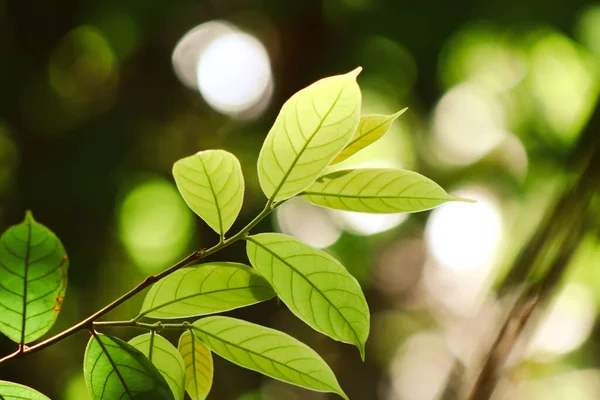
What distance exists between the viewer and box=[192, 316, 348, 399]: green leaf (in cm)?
35

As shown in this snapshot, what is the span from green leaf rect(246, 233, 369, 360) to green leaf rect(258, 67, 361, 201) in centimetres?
3

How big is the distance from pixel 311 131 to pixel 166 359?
158mm

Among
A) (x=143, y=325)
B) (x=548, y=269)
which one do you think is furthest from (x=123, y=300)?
(x=548, y=269)

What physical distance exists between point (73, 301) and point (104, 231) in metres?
0.18

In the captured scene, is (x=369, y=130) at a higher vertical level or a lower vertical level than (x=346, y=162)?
higher

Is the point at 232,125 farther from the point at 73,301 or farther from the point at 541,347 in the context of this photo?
the point at 541,347

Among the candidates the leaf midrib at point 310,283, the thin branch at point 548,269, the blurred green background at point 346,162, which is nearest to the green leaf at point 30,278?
the leaf midrib at point 310,283

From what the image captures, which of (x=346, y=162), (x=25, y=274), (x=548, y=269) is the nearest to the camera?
(x=25, y=274)

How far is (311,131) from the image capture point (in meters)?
0.33

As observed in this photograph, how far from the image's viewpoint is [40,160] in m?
1.45

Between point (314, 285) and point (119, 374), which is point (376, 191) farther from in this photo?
point (119, 374)

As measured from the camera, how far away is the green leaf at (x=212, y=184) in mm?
333

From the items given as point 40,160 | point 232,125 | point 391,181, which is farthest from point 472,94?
point 391,181

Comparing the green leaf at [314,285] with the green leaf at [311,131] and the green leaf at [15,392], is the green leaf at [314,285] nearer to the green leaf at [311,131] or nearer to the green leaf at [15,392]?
the green leaf at [311,131]
